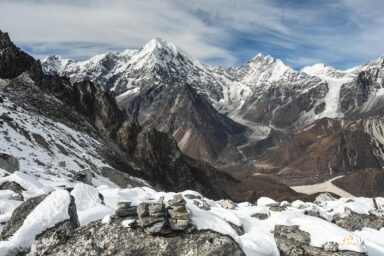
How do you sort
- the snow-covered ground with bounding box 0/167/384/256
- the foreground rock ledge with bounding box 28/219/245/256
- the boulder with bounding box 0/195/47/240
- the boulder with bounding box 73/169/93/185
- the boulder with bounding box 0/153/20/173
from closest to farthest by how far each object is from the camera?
the foreground rock ledge with bounding box 28/219/245/256 < the snow-covered ground with bounding box 0/167/384/256 < the boulder with bounding box 0/195/47/240 < the boulder with bounding box 0/153/20/173 < the boulder with bounding box 73/169/93/185

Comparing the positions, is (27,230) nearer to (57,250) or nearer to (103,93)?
(57,250)

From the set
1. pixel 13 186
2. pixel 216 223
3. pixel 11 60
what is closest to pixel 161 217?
pixel 216 223

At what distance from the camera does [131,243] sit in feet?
54.6

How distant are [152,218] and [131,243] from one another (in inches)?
43.2

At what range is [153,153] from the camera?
129 m

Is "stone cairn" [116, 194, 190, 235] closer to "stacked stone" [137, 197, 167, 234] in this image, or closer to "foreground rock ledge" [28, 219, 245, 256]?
"stacked stone" [137, 197, 167, 234]

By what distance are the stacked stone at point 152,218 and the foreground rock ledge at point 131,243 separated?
27 centimetres

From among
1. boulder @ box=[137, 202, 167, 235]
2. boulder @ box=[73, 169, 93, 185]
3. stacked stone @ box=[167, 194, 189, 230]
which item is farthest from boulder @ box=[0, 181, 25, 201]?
boulder @ box=[73, 169, 93, 185]

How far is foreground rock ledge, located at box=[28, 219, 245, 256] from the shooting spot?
16.2 m

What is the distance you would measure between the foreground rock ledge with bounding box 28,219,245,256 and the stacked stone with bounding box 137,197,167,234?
0.27 meters

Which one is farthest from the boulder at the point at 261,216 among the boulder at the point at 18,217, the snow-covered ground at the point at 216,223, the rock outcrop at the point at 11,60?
the rock outcrop at the point at 11,60

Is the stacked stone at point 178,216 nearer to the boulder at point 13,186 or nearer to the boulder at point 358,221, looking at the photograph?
the boulder at point 13,186

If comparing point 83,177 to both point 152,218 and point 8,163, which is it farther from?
point 152,218

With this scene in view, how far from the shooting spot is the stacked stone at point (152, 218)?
16672 millimetres
